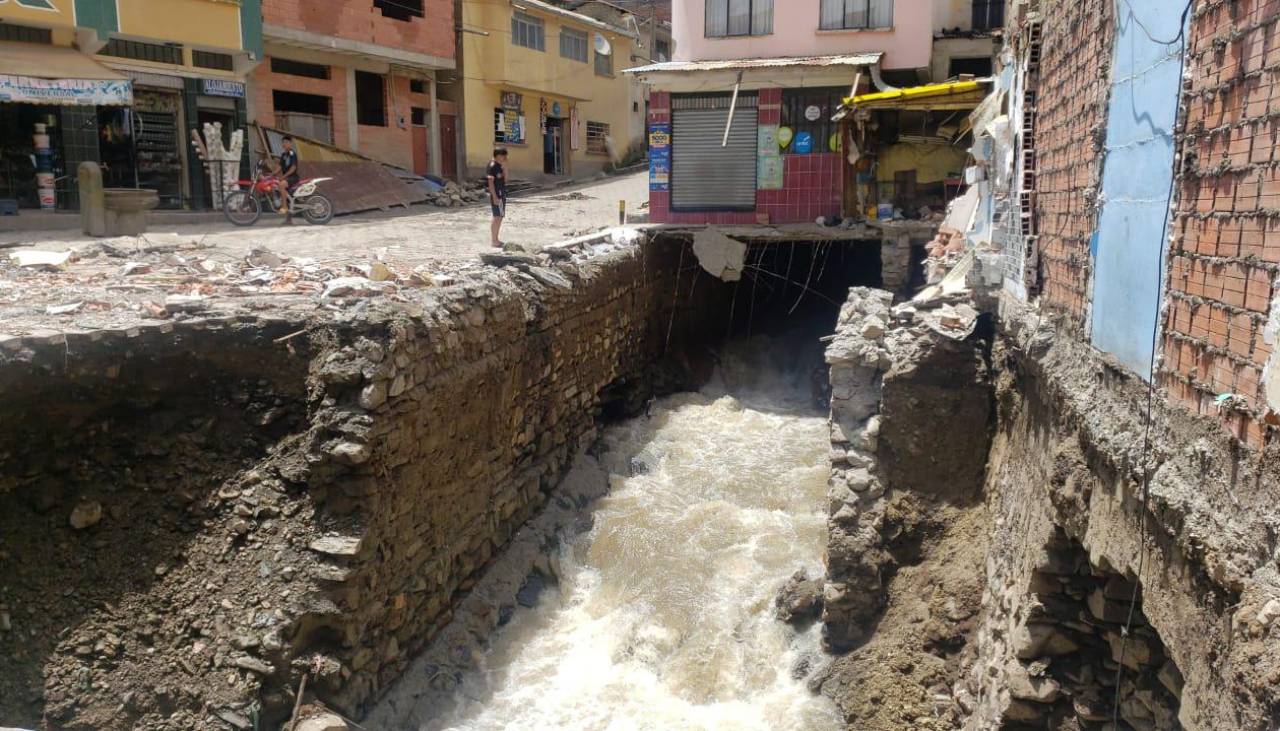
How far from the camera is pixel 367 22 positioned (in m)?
22.2

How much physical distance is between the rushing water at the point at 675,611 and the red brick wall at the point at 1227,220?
4561 millimetres

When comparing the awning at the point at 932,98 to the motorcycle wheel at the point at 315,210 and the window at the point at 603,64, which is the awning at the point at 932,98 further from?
the window at the point at 603,64

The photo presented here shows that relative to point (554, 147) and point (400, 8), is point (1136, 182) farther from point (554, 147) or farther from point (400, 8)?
point (554, 147)

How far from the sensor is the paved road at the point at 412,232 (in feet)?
42.4

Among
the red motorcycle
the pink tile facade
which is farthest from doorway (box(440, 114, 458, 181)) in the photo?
the pink tile facade

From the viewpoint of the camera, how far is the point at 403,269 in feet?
32.4

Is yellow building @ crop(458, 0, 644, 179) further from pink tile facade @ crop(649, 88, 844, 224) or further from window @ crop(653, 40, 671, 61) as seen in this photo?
pink tile facade @ crop(649, 88, 844, 224)

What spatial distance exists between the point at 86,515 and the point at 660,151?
526 inches

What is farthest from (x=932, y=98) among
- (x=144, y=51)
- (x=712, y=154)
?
(x=144, y=51)

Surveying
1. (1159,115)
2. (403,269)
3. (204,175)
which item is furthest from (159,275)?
(204,175)

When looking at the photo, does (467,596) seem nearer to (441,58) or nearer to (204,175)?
(204,175)

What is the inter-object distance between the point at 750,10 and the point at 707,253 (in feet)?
16.9

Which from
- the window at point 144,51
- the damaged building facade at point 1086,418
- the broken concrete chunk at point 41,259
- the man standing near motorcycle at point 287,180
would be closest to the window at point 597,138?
the window at point 144,51

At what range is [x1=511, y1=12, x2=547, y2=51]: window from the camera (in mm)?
26516
